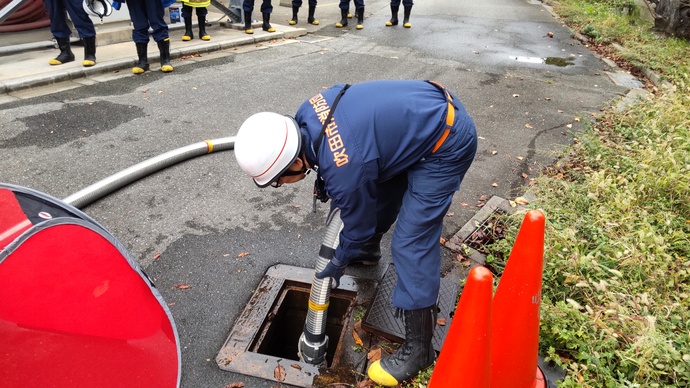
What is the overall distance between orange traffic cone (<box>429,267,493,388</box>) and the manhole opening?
1175 millimetres

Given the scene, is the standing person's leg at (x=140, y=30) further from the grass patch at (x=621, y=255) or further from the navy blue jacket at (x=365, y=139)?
the grass patch at (x=621, y=255)

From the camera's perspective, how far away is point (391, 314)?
285cm

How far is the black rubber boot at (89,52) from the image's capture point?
657 centimetres

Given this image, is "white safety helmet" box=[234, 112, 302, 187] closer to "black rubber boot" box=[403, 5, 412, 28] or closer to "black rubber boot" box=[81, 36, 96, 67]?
"black rubber boot" box=[81, 36, 96, 67]

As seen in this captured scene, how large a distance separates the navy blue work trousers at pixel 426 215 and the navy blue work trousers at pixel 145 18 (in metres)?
5.78

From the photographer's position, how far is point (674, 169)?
3830 millimetres

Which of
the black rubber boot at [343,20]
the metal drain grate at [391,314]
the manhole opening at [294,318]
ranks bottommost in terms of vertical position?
the manhole opening at [294,318]

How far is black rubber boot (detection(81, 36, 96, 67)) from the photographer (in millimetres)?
6573

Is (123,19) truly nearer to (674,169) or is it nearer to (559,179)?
(559,179)

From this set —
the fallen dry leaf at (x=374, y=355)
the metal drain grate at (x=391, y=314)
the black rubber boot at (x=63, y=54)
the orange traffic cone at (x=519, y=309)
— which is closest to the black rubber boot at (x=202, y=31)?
the black rubber boot at (x=63, y=54)

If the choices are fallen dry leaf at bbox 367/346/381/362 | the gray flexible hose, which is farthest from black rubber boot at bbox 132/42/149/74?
fallen dry leaf at bbox 367/346/381/362

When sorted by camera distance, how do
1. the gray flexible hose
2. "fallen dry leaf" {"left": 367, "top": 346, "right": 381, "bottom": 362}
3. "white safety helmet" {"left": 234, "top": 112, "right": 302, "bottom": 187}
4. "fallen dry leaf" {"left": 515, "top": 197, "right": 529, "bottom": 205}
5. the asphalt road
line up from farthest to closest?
"fallen dry leaf" {"left": 515, "top": 197, "right": 529, "bottom": 205} → the gray flexible hose → the asphalt road → "fallen dry leaf" {"left": 367, "top": 346, "right": 381, "bottom": 362} → "white safety helmet" {"left": 234, "top": 112, "right": 302, "bottom": 187}

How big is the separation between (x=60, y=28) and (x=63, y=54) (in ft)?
1.27

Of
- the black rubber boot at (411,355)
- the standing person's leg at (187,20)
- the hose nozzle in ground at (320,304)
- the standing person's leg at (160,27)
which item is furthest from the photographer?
the standing person's leg at (187,20)
